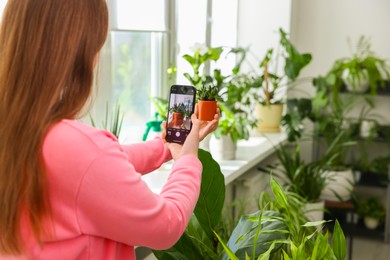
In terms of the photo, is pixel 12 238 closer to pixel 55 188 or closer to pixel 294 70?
pixel 55 188

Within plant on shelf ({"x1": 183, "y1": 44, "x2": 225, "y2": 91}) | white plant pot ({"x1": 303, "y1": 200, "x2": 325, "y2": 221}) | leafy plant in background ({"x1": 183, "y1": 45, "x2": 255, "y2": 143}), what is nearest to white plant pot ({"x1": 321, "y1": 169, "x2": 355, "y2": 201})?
white plant pot ({"x1": 303, "y1": 200, "x2": 325, "y2": 221})

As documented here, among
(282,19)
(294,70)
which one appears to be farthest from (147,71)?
(282,19)

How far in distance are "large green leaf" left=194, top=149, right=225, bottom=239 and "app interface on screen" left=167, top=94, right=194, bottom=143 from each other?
208mm

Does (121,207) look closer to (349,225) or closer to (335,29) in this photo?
(349,225)

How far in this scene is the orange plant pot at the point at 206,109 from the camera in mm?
1515

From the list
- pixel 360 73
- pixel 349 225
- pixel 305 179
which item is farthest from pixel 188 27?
pixel 349 225

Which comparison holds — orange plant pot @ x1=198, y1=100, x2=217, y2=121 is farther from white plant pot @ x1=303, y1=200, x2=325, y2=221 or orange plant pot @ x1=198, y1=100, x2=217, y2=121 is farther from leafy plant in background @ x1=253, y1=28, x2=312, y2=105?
white plant pot @ x1=303, y1=200, x2=325, y2=221

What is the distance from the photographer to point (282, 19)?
4.42 m

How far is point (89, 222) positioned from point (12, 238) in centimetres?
14

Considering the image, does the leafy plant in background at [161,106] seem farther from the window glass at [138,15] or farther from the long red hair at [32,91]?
the long red hair at [32,91]

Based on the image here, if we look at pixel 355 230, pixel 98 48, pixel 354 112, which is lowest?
pixel 355 230

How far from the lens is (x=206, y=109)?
60.1 inches

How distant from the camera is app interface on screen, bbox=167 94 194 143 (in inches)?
57.8

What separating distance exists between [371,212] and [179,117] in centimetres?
330
